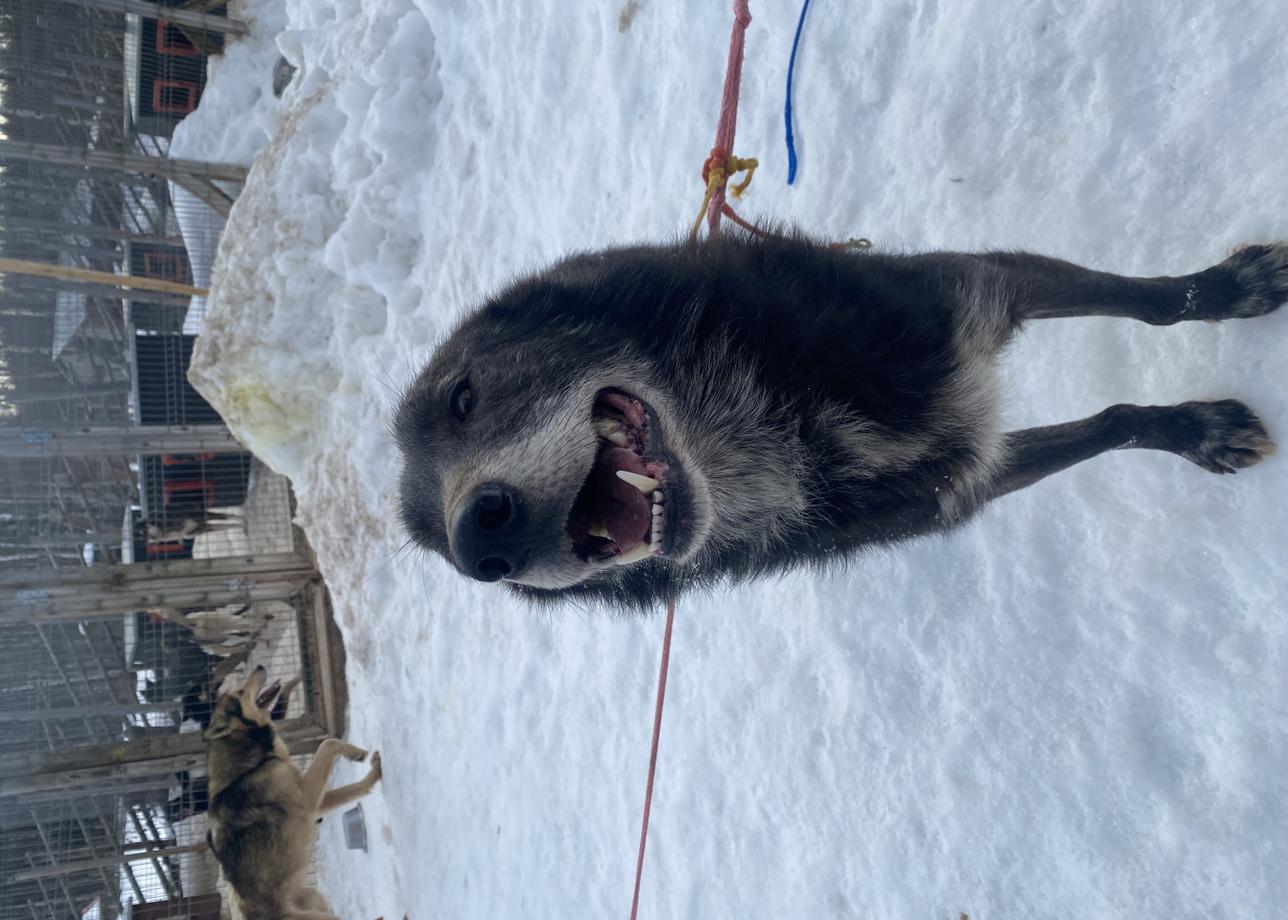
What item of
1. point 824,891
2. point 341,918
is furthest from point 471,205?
point 341,918

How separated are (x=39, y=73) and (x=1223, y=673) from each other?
9530 mm

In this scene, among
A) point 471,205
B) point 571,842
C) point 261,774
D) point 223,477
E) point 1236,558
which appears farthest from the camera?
point 223,477

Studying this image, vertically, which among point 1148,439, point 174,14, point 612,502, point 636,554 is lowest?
point 636,554

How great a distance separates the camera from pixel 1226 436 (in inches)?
97.1

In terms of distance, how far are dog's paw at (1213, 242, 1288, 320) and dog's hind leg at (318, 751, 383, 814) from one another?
6.34m

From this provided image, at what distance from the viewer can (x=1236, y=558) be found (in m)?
2.51

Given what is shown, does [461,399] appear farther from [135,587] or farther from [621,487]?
[135,587]

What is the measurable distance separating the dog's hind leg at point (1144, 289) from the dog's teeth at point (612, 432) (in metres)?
1.17

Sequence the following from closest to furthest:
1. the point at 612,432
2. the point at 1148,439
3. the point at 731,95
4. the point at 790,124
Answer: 1. the point at 612,432
2. the point at 1148,439
3. the point at 731,95
4. the point at 790,124

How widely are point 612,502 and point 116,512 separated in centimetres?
670

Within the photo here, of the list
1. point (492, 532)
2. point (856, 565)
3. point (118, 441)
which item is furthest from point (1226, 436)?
point (118, 441)

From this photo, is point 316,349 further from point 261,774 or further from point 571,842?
point 571,842

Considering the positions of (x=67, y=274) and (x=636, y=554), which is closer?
(x=636, y=554)

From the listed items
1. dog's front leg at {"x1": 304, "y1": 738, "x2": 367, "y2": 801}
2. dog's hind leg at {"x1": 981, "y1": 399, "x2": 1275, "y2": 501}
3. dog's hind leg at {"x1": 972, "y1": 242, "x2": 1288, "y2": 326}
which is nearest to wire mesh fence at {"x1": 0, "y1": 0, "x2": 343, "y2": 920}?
dog's front leg at {"x1": 304, "y1": 738, "x2": 367, "y2": 801}
